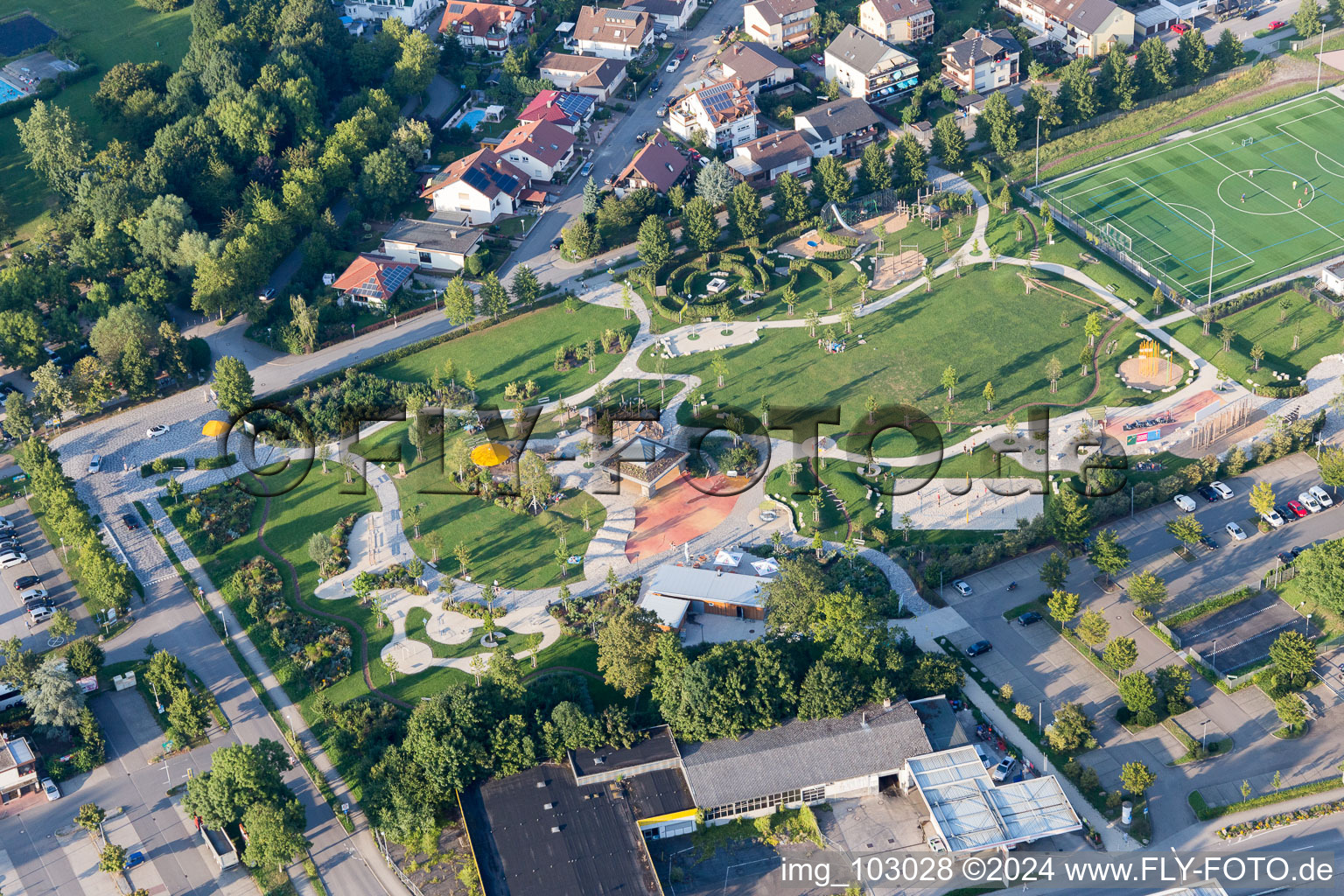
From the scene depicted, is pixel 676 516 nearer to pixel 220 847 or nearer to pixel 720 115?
pixel 220 847

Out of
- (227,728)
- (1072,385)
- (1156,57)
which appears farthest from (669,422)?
(1156,57)

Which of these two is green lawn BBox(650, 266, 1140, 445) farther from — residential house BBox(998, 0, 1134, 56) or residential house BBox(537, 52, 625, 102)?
residential house BBox(537, 52, 625, 102)

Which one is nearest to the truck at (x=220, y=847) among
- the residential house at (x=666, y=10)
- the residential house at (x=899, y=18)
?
the residential house at (x=899, y=18)

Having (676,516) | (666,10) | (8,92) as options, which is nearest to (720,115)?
(666,10)

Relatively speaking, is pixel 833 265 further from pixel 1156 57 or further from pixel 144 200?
pixel 144 200

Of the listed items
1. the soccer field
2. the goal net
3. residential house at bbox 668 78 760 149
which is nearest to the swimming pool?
residential house at bbox 668 78 760 149
